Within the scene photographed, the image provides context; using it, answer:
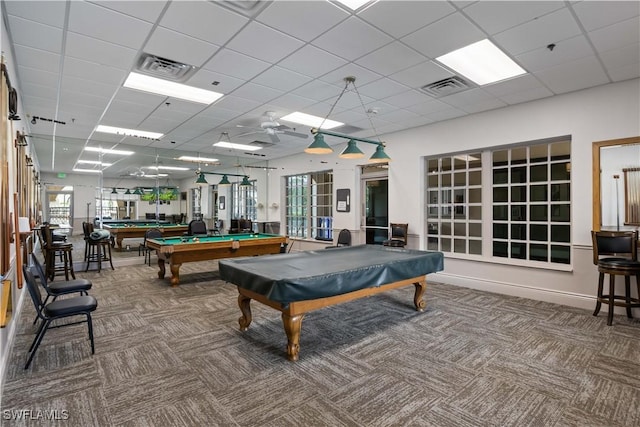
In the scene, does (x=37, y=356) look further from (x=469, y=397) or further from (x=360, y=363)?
(x=469, y=397)

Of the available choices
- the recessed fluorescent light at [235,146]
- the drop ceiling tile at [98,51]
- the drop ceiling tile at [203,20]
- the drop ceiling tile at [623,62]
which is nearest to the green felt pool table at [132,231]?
the recessed fluorescent light at [235,146]

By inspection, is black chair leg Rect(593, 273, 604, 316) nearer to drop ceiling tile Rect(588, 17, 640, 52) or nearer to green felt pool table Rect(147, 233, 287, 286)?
drop ceiling tile Rect(588, 17, 640, 52)

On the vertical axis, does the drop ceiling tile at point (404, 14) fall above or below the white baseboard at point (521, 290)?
above

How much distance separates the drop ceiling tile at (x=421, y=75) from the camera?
12.7 feet

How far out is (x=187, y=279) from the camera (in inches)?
245

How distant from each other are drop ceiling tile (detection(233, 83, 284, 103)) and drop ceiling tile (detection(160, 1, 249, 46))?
125cm

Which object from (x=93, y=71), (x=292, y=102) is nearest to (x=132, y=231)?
(x=93, y=71)

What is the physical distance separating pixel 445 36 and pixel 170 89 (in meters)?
3.69

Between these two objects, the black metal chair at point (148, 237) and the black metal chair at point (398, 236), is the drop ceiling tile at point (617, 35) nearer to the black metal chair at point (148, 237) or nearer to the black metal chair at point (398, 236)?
the black metal chair at point (398, 236)

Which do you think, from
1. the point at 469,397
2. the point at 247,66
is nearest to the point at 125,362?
the point at 469,397

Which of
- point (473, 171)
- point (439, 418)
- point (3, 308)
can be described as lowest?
point (439, 418)

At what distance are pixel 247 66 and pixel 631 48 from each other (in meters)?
4.21

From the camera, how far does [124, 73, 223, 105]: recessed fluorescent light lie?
4.26 meters

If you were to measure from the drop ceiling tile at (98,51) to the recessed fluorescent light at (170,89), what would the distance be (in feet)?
1.30
